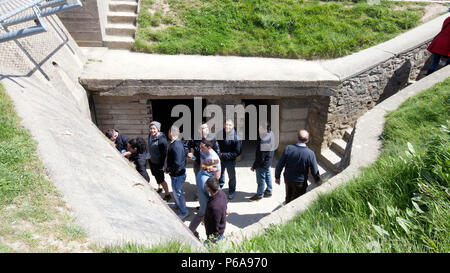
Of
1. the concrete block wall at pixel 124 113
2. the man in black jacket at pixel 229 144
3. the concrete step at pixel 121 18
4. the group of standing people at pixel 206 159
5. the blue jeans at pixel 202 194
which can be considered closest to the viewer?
the blue jeans at pixel 202 194

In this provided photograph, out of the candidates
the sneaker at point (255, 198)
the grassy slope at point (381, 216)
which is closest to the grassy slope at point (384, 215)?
the grassy slope at point (381, 216)

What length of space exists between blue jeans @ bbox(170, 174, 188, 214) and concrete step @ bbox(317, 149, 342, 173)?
3.52 metres

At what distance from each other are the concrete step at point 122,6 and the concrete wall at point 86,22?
54cm

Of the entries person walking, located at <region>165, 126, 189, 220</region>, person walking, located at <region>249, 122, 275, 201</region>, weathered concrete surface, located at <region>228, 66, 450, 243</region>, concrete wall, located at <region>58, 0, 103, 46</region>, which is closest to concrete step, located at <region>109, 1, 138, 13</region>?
concrete wall, located at <region>58, 0, 103, 46</region>

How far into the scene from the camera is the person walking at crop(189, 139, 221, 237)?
175 inches

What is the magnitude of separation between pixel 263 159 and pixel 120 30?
490 centimetres

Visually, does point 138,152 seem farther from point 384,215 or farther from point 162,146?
point 384,215

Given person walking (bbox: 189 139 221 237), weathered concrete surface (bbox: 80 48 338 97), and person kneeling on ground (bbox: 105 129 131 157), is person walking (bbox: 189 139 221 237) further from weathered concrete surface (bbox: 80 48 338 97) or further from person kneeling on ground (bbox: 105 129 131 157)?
weathered concrete surface (bbox: 80 48 338 97)

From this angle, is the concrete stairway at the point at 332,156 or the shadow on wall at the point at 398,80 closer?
the concrete stairway at the point at 332,156

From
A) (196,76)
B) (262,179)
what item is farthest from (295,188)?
(196,76)

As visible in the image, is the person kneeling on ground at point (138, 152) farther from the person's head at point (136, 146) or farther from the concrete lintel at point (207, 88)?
the concrete lintel at point (207, 88)

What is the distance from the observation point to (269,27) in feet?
26.5

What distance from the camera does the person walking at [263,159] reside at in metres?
5.62

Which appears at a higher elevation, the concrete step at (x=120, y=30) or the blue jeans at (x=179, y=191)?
the concrete step at (x=120, y=30)
